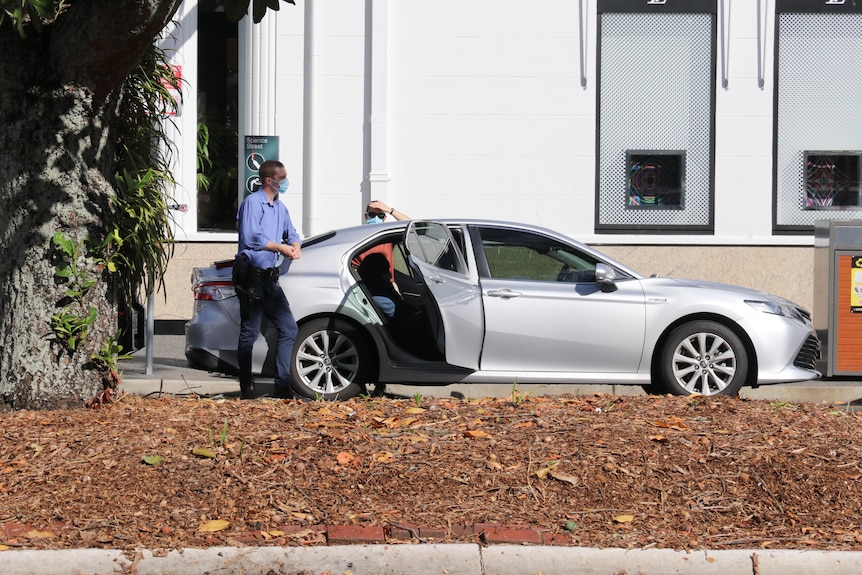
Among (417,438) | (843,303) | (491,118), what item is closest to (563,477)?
(417,438)

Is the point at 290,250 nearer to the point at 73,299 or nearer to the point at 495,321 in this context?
the point at 495,321

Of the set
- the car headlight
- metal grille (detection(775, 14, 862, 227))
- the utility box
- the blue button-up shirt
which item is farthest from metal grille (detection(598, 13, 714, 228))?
the blue button-up shirt

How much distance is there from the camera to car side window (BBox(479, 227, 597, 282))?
8938 millimetres

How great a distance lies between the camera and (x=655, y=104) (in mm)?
15445

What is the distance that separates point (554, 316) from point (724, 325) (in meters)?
1.44

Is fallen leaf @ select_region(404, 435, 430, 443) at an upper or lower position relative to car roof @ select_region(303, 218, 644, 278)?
lower

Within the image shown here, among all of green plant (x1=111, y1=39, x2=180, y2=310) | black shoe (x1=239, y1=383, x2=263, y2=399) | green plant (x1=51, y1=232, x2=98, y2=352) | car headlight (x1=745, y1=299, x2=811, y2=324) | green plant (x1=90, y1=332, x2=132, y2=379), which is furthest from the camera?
car headlight (x1=745, y1=299, x2=811, y2=324)

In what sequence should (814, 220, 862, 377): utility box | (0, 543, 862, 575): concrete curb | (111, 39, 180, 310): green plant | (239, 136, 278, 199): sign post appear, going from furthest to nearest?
(239, 136, 278, 199): sign post, (814, 220, 862, 377): utility box, (111, 39, 180, 310): green plant, (0, 543, 862, 575): concrete curb

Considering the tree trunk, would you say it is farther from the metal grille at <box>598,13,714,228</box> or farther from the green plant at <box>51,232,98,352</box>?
the metal grille at <box>598,13,714,228</box>

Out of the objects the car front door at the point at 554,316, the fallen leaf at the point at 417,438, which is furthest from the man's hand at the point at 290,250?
the fallen leaf at the point at 417,438

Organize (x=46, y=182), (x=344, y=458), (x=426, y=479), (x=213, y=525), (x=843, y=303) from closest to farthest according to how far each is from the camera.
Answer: (x=213, y=525), (x=426, y=479), (x=344, y=458), (x=46, y=182), (x=843, y=303)

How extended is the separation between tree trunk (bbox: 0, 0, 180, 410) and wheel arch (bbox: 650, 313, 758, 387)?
4.48 meters

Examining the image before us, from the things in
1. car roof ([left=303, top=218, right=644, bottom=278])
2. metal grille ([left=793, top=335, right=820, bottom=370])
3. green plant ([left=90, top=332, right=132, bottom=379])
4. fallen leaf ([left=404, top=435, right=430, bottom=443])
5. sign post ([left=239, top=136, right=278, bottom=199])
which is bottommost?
fallen leaf ([left=404, top=435, right=430, bottom=443])

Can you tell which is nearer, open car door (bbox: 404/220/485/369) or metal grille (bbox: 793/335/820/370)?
open car door (bbox: 404/220/485/369)
